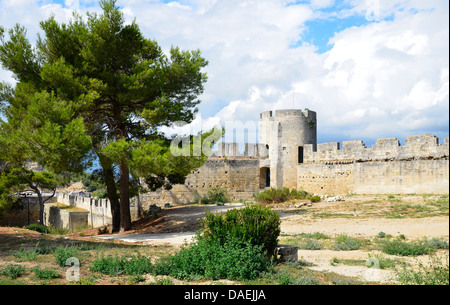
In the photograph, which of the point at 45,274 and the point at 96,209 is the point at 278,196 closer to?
the point at 96,209

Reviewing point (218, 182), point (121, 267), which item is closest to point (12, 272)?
point (121, 267)

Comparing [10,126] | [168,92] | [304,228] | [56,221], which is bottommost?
[56,221]

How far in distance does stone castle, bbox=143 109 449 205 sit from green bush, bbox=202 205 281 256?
13.7 metres

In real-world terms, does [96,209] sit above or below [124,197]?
below

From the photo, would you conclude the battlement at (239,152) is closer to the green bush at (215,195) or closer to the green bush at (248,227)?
the green bush at (215,195)

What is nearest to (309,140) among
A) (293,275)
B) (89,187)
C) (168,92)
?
(168,92)

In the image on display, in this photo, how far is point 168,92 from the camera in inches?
593

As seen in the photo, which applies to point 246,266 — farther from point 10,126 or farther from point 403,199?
point 403,199

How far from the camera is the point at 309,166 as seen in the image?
2450 cm

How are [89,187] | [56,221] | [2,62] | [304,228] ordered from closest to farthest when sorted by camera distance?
[304,228] → [2,62] → [56,221] → [89,187]

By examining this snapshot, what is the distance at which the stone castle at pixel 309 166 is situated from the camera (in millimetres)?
18641

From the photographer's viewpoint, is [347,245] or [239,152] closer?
[347,245]

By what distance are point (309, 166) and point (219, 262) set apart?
19.2 metres

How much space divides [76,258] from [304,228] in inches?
295
